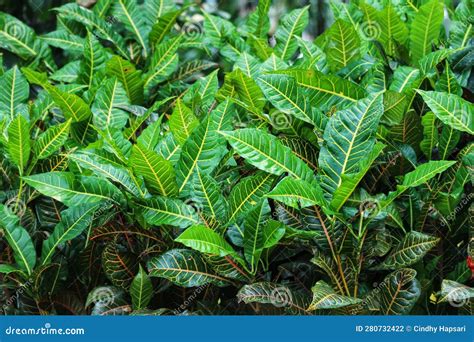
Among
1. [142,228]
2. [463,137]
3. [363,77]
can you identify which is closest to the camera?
[142,228]

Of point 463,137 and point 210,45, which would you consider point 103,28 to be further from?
point 463,137

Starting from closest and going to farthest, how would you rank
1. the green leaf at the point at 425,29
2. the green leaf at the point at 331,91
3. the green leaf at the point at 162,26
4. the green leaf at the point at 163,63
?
the green leaf at the point at 331,91 → the green leaf at the point at 425,29 → the green leaf at the point at 163,63 → the green leaf at the point at 162,26

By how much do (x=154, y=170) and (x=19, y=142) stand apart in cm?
53

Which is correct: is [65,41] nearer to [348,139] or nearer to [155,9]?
[155,9]

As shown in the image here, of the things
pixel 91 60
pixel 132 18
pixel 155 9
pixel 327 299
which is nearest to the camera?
pixel 327 299

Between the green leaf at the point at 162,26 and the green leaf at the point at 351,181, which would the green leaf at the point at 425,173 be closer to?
the green leaf at the point at 351,181

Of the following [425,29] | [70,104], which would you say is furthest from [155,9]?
[425,29]

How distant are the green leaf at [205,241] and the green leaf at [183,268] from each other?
0.12 metres

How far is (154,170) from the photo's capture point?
2.41 meters

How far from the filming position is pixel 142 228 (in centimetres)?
252

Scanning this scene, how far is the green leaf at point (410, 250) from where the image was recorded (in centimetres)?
234

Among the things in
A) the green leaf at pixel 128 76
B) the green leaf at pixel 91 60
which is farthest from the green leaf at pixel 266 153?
the green leaf at pixel 91 60
